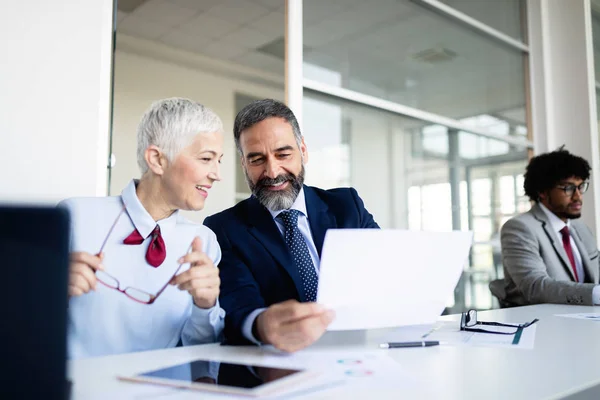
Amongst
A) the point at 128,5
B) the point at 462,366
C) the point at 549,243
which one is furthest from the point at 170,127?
the point at 549,243

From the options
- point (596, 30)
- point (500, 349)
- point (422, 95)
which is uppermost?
point (596, 30)

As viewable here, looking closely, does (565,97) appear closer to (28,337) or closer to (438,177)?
(438,177)

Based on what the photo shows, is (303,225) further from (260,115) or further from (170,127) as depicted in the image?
(170,127)

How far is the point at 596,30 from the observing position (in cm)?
505

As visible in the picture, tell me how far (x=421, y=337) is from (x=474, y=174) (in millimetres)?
3514

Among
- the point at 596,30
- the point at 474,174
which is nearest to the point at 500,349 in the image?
the point at 474,174

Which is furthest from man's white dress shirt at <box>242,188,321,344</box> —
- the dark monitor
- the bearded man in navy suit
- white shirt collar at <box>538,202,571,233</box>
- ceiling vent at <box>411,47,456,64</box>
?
ceiling vent at <box>411,47,456,64</box>

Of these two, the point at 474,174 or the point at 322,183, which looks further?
the point at 474,174

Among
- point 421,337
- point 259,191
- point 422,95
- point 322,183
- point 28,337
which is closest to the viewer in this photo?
point 28,337

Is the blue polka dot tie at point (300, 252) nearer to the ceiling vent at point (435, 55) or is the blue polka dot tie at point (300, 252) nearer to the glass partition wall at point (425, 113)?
the glass partition wall at point (425, 113)

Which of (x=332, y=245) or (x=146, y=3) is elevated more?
(x=146, y=3)

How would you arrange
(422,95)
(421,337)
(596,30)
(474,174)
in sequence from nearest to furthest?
(421,337) → (422,95) → (474,174) → (596,30)

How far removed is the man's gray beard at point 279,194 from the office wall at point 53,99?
723mm

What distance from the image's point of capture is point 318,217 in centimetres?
185
